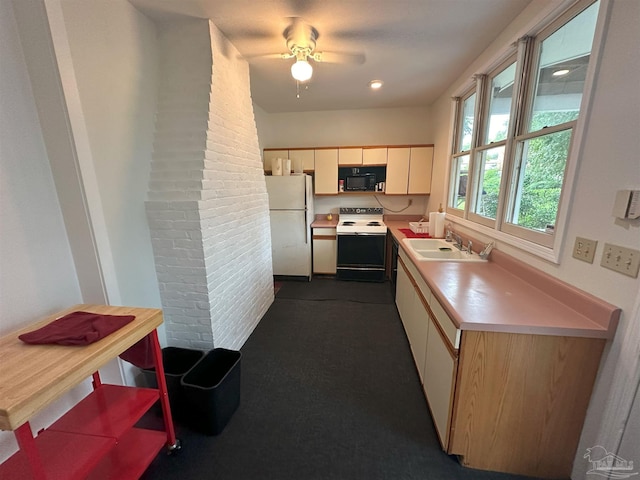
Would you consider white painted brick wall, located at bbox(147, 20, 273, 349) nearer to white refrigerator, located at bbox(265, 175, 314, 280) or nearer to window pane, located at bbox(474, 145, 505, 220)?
white refrigerator, located at bbox(265, 175, 314, 280)

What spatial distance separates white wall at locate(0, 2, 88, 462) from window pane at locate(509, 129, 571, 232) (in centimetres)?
270

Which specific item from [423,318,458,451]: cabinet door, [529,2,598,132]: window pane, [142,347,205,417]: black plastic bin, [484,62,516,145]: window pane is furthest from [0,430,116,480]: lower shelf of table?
[484,62,516,145]: window pane

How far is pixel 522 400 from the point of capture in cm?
122

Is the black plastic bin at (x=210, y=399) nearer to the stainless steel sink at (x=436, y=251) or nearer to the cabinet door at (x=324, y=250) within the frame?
the stainless steel sink at (x=436, y=251)

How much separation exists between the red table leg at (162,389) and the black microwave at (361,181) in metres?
3.26

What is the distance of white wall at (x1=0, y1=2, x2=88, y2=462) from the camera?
1159mm

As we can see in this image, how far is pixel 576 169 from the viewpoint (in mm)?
1254

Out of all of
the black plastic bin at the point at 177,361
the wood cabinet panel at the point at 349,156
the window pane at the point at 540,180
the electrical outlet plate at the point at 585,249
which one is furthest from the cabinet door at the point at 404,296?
the wood cabinet panel at the point at 349,156

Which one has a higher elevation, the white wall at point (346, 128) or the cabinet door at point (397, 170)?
the white wall at point (346, 128)

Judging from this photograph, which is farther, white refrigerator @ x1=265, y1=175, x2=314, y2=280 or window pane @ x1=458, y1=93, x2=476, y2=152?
white refrigerator @ x1=265, y1=175, x2=314, y2=280

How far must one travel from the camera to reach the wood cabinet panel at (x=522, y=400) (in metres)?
1.15

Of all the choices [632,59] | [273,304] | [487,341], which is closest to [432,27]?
[632,59]

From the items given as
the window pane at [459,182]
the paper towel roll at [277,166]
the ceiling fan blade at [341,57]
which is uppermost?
the ceiling fan blade at [341,57]

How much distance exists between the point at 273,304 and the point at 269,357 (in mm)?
987
